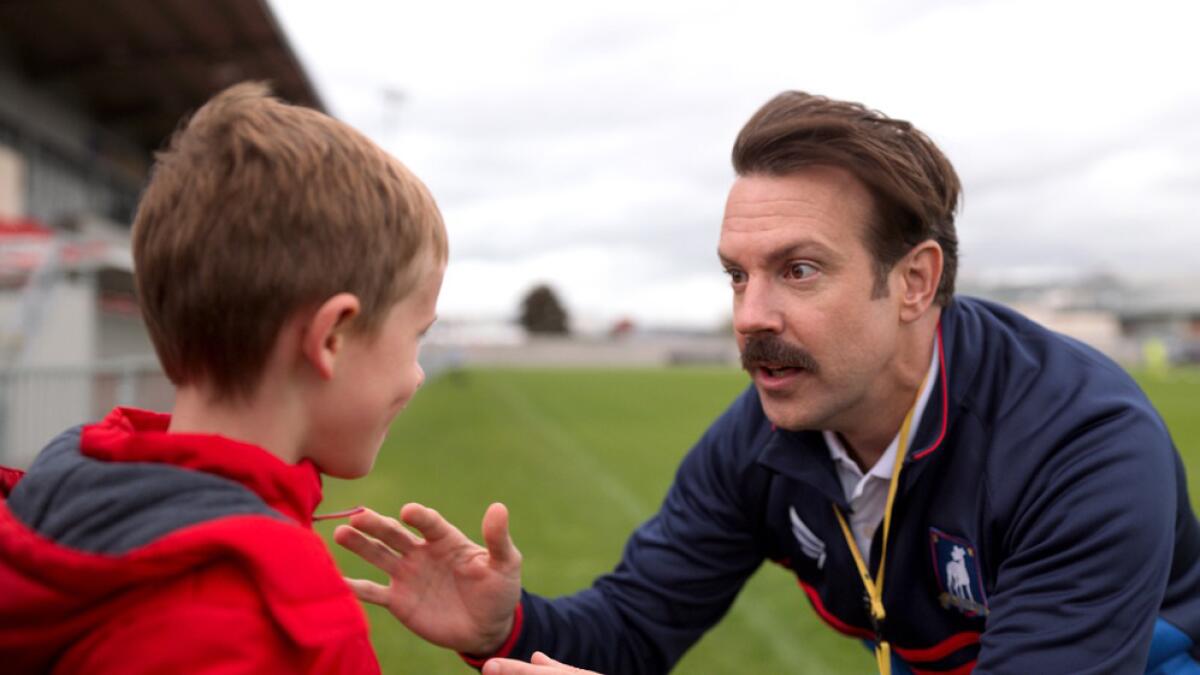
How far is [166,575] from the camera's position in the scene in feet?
3.97

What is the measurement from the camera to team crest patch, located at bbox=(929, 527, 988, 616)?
2301 millimetres

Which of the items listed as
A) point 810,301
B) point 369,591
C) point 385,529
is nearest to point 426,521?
point 385,529

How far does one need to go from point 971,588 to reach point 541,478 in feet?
26.3

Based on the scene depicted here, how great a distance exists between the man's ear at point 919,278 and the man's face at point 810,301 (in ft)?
0.28

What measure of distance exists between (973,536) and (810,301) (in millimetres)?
616

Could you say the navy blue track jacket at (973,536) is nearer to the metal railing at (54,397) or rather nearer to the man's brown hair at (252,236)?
the man's brown hair at (252,236)

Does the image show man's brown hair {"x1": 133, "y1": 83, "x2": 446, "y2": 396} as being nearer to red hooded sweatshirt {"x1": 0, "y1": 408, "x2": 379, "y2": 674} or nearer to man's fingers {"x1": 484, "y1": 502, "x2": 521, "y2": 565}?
red hooded sweatshirt {"x1": 0, "y1": 408, "x2": 379, "y2": 674}

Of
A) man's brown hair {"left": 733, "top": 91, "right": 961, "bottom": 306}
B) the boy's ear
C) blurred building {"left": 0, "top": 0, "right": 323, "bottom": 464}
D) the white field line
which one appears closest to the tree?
blurred building {"left": 0, "top": 0, "right": 323, "bottom": 464}

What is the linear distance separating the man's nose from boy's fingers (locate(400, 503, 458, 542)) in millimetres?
793

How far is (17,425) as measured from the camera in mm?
7062

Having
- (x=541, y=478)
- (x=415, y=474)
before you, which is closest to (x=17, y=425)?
(x=415, y=474)

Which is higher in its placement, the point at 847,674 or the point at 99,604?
the point at 99,604

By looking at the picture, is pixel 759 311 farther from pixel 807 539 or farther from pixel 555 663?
pixel 555 663

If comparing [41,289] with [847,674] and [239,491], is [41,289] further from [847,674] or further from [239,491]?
[239,491]
